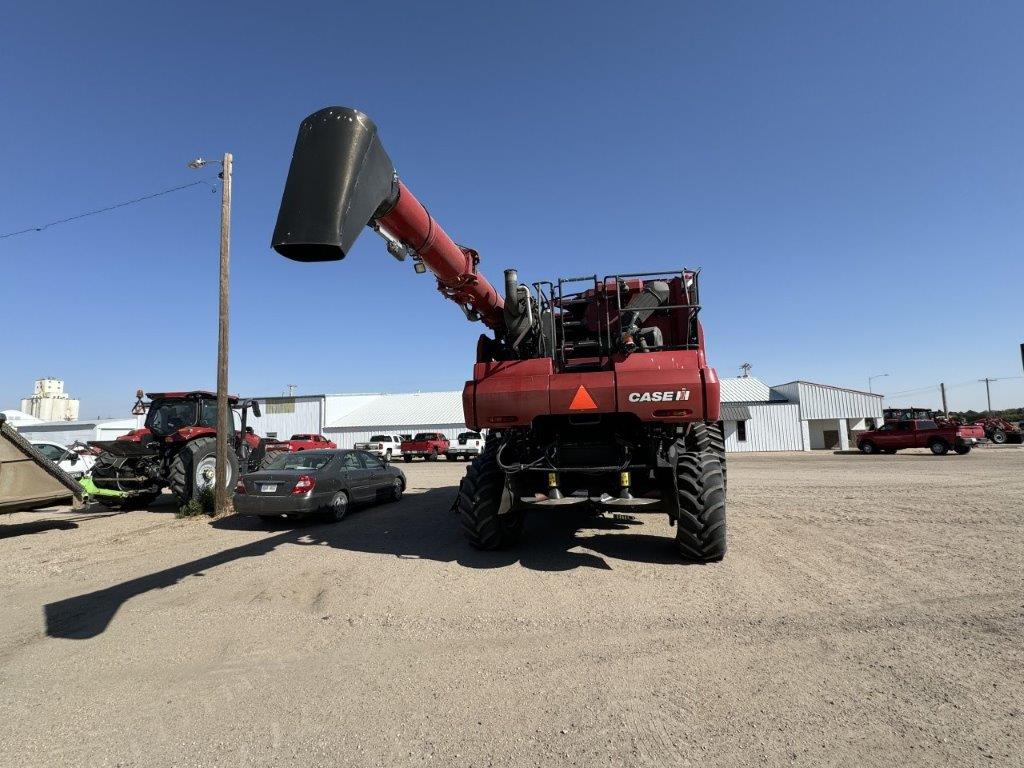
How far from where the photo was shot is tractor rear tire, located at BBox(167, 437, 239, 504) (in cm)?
1066

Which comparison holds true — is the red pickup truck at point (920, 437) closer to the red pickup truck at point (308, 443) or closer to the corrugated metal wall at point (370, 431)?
the corrugated metal wall at point (370, 431)

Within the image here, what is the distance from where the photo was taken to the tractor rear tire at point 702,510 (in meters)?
5.52

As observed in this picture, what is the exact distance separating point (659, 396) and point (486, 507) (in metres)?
2.44

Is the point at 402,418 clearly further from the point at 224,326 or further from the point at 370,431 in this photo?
the point at 224,326

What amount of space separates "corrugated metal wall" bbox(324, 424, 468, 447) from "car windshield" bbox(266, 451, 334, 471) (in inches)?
1198

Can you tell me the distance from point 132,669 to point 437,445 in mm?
27593

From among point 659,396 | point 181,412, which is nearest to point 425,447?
point 181,412

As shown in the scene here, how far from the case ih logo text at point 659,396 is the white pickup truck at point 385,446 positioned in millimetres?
26388

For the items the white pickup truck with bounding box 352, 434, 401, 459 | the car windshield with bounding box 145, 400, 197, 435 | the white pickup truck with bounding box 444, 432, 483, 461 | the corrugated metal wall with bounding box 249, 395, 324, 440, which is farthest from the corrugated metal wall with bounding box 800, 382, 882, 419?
the corrugated metal wall with bounding box 249, 395, 324, 440

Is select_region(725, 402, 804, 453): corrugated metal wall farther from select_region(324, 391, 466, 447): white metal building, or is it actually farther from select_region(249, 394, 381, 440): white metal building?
select_region(249, 394, 381, 440): white metal building

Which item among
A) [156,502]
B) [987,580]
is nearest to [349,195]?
[987,580]

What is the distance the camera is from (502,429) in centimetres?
608

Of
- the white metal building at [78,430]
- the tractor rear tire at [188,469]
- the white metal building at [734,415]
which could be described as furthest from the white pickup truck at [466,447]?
the white metal building at [78,430]

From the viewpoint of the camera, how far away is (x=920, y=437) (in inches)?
1037
